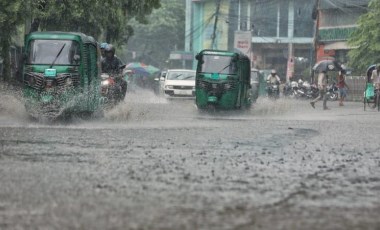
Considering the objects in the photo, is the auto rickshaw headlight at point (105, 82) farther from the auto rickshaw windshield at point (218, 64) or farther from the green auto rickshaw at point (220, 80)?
the auto rickshaw windshield at point (218, 64)

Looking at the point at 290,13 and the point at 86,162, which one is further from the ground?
the point at 290,13

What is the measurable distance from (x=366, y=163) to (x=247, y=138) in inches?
143

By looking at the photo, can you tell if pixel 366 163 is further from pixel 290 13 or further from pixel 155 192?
pixel 290 13

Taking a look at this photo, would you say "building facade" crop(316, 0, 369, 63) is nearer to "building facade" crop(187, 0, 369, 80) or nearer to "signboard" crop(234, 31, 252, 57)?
"building facade" crop(187, 0, 369, 80)

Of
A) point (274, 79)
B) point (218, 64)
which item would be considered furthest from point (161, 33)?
point (218, 64)

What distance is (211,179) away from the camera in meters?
7.09

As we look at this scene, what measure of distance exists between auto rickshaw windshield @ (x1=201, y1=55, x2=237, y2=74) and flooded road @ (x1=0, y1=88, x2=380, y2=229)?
28.7 ft

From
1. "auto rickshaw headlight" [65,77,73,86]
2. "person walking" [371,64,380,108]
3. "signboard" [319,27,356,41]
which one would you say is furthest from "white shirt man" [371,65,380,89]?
"signboard" [319,27,356,41]

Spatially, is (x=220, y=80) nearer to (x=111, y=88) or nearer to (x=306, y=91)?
(x=111, y=88)

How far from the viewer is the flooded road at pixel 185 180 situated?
17.0 ft

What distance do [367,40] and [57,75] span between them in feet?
95.3

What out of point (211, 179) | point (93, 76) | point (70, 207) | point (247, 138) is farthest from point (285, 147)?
point (93, 76)

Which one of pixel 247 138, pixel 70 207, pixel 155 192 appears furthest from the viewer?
pixel 247 138

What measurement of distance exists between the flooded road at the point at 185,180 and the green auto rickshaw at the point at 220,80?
8.28 metres
